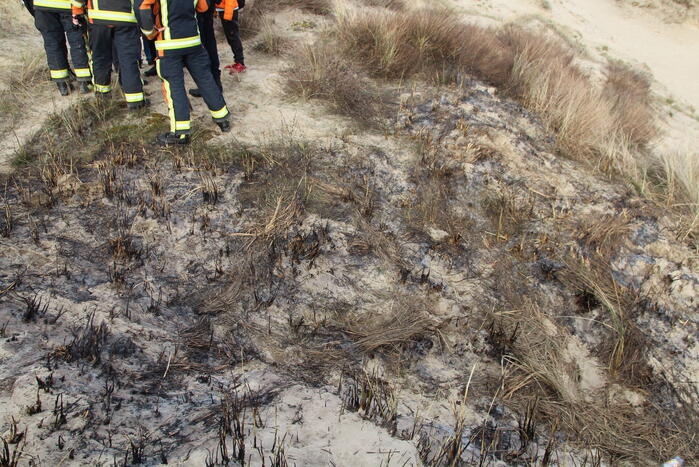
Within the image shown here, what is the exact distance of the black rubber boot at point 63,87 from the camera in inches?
207

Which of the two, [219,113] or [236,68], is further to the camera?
[236,68]

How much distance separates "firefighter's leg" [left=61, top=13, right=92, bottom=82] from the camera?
16.7 feet

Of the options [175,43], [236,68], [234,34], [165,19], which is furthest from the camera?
[236,68]

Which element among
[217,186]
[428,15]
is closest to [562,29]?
[428,15]

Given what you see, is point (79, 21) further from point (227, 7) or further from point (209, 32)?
point (227, 7)

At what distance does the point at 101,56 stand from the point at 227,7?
5.05ft

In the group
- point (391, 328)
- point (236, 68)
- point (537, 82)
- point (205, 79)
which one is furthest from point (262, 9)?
point (391, 328)

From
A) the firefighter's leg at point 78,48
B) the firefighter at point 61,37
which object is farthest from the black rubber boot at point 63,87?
the firefighter's leg at point 78,48

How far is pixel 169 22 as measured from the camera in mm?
4207

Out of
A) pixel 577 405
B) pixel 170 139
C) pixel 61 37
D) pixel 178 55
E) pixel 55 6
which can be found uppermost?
pixel 55 6

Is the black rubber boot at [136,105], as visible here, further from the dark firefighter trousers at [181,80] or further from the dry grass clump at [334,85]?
the dry grass clump at [334,85]

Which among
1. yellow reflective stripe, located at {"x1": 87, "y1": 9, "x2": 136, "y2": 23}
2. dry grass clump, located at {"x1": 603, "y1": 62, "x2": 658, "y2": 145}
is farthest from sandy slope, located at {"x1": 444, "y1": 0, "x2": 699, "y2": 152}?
A: yellow reflective stripe, located at {"x1": 87, "y1": 9, "x2": 136, "y2": 23}

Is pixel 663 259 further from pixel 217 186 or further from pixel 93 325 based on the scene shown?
pixel 93 325

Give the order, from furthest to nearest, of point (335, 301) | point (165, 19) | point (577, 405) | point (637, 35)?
1. point (637, 35)
2. point (165, 19)
3. point (335, 301)
4. point (577, 405)
